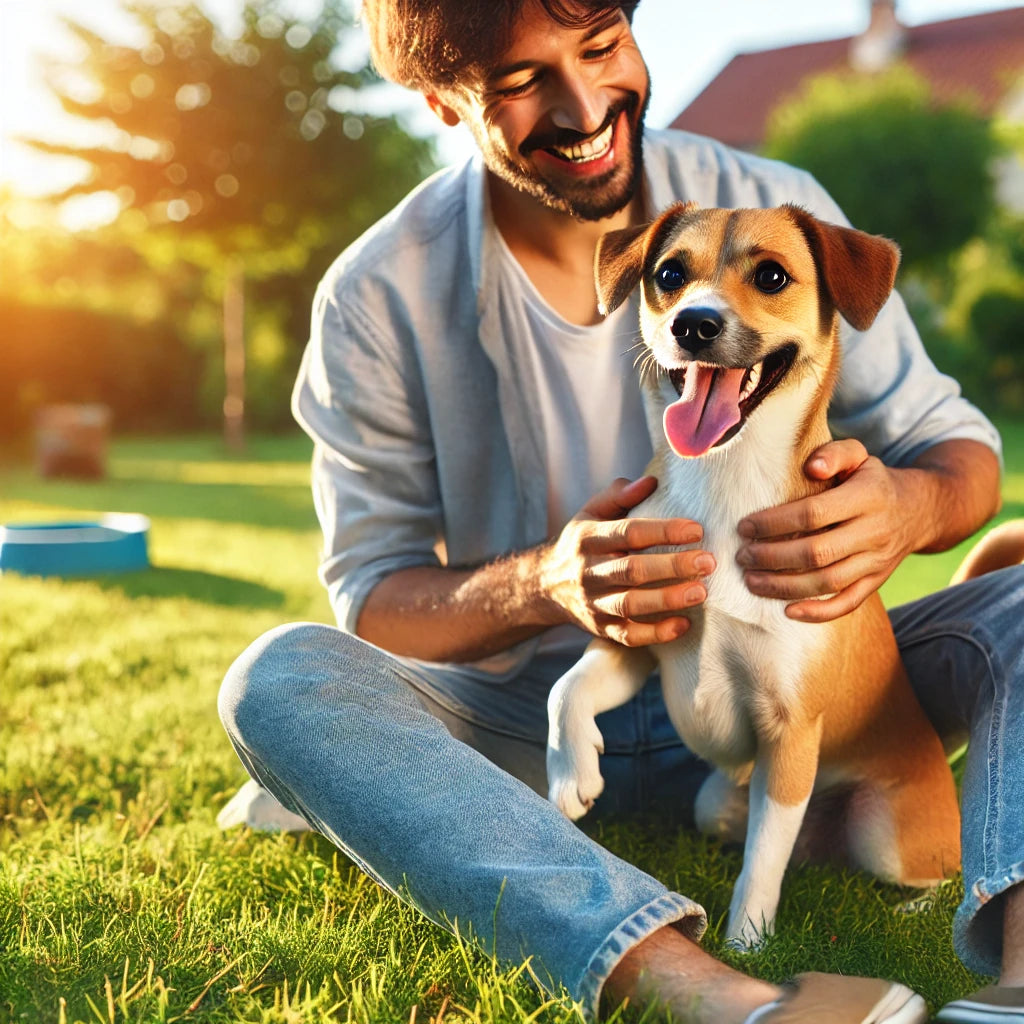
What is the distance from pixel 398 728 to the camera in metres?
2.10

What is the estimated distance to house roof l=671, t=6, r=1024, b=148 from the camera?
29922 mm

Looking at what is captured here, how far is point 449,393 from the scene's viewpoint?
2.90 meters

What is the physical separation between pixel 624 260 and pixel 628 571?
65 cm

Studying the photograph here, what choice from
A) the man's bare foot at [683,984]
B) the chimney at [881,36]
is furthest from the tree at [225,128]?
the chimney at [881,36]

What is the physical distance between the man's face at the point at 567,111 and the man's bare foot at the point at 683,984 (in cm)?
164

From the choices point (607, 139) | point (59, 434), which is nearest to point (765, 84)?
point (59, 434)

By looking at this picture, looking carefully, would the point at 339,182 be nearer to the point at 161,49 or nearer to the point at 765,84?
the point at 161,49

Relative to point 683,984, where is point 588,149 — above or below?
above

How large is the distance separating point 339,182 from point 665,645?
14.8m

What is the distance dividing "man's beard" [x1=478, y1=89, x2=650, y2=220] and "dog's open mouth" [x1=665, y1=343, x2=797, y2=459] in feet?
2.42

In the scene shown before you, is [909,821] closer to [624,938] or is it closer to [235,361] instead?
[624,938]

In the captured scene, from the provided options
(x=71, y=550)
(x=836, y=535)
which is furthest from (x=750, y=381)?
(x=71, y=550)

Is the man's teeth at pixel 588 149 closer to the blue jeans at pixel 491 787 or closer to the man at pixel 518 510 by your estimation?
the man at pixel 518 510

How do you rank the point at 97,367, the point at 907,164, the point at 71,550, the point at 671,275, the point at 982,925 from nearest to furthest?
the point at 982,925 < the point at 671,275 < the point at 71,550 < the point at 97,367 < the point at 907,164
